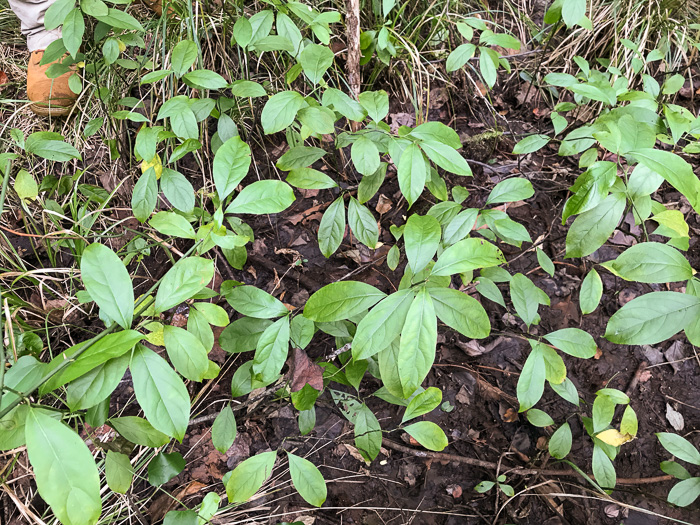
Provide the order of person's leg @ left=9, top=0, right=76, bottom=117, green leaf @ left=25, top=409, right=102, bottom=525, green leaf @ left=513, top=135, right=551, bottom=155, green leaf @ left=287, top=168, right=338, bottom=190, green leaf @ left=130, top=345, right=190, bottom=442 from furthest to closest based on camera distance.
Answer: person's leg @ left=9, top=0, right=76, bottom=117 → green leaf @ left=513, top=135, right=551, bottom=155 → green leaf @ left=287, top=168, right=338, bottom=190 → green leaf @ left=130, top=345, right=190, bottom=442 → green leaf @ left=25, top=409, right=102, bottom=525

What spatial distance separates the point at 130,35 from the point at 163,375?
1.41 metres

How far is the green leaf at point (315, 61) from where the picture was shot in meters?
1.13

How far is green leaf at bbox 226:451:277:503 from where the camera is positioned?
101 cm

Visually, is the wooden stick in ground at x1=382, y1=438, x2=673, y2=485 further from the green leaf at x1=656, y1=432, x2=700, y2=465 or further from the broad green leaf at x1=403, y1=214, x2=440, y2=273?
the broad green leaf at x1=403, y1=214, x2=440, y2=273

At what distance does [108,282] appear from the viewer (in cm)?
77

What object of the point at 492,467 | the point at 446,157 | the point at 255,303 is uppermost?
the point at 446,157

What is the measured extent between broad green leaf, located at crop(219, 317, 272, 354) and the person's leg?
1.53 metres

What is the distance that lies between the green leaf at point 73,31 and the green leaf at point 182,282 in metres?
0.92

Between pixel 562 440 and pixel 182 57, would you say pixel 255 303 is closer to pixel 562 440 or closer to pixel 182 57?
pixel 182 57

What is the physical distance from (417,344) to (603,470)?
885 mm

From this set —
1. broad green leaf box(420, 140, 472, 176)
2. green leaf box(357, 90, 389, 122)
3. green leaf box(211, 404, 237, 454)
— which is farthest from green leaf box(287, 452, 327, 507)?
green leaf box(357, 90, 389, 122)

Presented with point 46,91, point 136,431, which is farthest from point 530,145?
point 46,91

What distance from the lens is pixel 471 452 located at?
1.37 metres

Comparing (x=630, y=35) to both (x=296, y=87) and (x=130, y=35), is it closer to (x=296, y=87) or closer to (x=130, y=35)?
(x=296, y=87)
